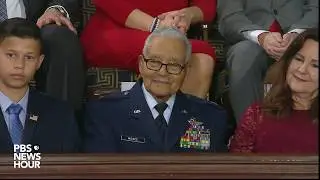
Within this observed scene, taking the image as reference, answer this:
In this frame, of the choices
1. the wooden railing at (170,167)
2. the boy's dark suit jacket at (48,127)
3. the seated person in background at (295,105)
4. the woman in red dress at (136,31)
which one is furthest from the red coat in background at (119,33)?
the wooden railing at (170,167)

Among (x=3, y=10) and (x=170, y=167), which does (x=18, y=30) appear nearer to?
(x=3, y=10)

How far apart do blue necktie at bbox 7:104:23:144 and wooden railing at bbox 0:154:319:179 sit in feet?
1.26

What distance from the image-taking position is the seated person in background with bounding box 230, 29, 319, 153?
1.71 ft

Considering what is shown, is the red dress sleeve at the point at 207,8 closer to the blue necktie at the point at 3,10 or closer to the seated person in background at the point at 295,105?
the blue necktie at the point at 3,10

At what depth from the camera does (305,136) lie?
0.55 metres

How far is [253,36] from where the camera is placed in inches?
51.5

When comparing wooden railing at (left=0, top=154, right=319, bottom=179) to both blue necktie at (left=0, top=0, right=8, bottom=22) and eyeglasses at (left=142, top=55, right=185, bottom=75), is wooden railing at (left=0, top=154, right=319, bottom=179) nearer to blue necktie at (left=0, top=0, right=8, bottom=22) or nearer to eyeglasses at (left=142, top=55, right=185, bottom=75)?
eyeglasses at (left=142, top=55, right=185, bottom=75)

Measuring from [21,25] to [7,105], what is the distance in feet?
0.51

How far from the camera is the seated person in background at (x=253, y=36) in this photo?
1132 millimetres

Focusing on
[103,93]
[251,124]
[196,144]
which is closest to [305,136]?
[251,124]

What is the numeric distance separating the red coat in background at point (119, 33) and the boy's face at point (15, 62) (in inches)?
9.7

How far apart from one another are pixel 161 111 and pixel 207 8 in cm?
37

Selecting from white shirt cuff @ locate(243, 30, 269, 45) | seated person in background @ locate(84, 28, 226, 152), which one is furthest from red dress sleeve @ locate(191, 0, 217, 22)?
seated person in background @ locate(84, 28, 226, 152)

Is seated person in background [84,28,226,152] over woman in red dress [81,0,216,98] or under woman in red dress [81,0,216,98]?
under
